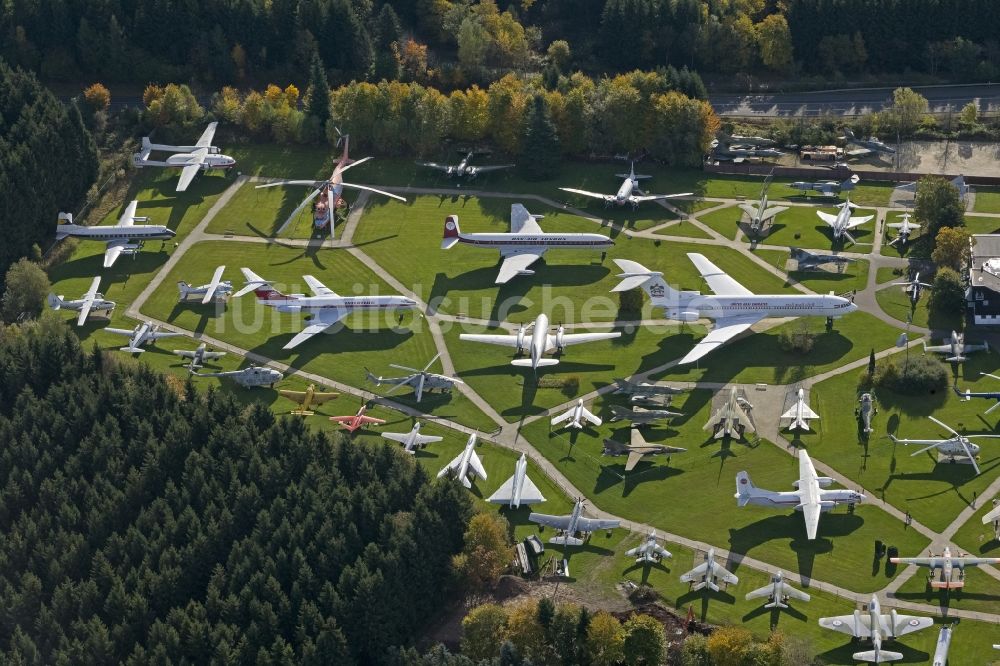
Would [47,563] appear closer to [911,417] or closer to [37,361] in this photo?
[37,361]

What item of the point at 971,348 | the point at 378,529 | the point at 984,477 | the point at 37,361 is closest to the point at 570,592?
the point at 378,529

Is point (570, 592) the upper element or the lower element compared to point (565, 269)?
lower

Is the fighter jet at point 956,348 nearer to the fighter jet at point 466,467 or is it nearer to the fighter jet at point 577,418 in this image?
the fighter jet at point 577,418

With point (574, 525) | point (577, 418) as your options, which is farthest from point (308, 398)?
point (574, 525)

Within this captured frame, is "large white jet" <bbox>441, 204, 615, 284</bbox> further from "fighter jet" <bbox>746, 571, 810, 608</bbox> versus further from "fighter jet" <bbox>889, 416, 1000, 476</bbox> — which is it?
"fighter jet" <bbox>746, 571, 810, 608</bbox>

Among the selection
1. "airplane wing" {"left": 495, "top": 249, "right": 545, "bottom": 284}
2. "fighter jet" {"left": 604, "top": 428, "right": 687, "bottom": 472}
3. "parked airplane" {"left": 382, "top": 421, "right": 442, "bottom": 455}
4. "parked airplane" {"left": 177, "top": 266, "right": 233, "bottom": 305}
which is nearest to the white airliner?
"parked airplane" {"left": 177, "top": 266, "right": 233, "bottom": 305}
